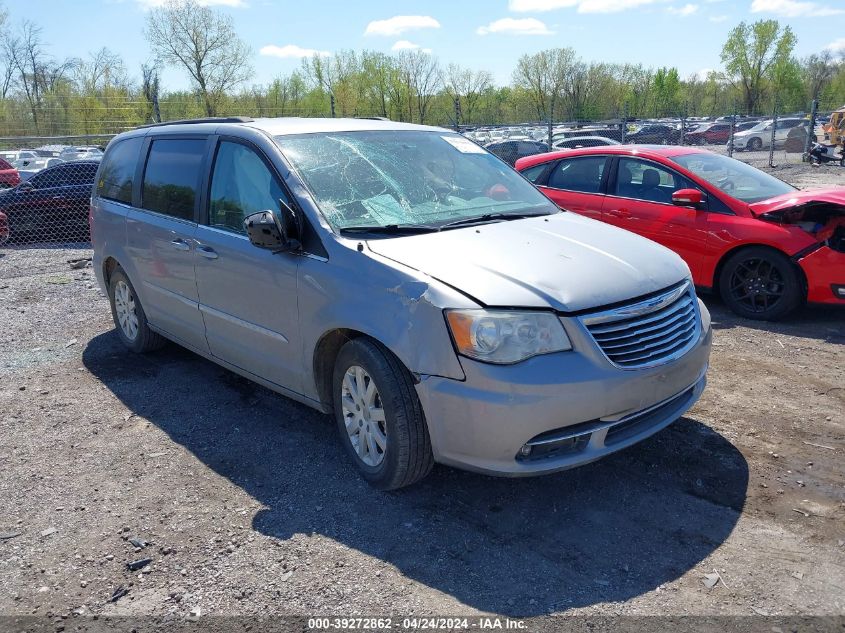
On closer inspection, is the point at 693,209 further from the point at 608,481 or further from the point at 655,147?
the point at 608,481

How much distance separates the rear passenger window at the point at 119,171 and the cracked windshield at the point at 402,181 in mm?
2040

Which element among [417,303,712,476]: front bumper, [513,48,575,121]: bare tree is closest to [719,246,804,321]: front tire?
[417,303,712,476]: front bumper

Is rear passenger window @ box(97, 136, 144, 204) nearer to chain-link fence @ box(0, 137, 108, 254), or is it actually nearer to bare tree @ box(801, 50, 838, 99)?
chain-link fence @ box(0, 137, 108, 254)

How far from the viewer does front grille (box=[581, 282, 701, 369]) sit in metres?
3.12

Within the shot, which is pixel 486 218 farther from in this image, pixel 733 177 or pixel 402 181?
pixel 733 177

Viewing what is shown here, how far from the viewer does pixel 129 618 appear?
8.91 feet

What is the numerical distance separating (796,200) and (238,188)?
191 inches

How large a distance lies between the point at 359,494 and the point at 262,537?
1.80 feet

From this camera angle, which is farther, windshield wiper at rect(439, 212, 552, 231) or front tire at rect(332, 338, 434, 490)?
windshield wiper at rect(439, 212, 552, 231)

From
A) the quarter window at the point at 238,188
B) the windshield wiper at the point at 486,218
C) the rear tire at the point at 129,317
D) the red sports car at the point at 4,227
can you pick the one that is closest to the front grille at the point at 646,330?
the windshield wiper at the point at 486,218

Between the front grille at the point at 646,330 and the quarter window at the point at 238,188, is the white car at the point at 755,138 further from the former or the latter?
the quarter window at the point at 238,188

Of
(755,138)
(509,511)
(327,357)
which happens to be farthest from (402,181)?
(755,138)

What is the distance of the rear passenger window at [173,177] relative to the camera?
4.66 meters

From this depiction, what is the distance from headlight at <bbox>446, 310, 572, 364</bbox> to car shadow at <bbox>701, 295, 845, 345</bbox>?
3.72 metres
